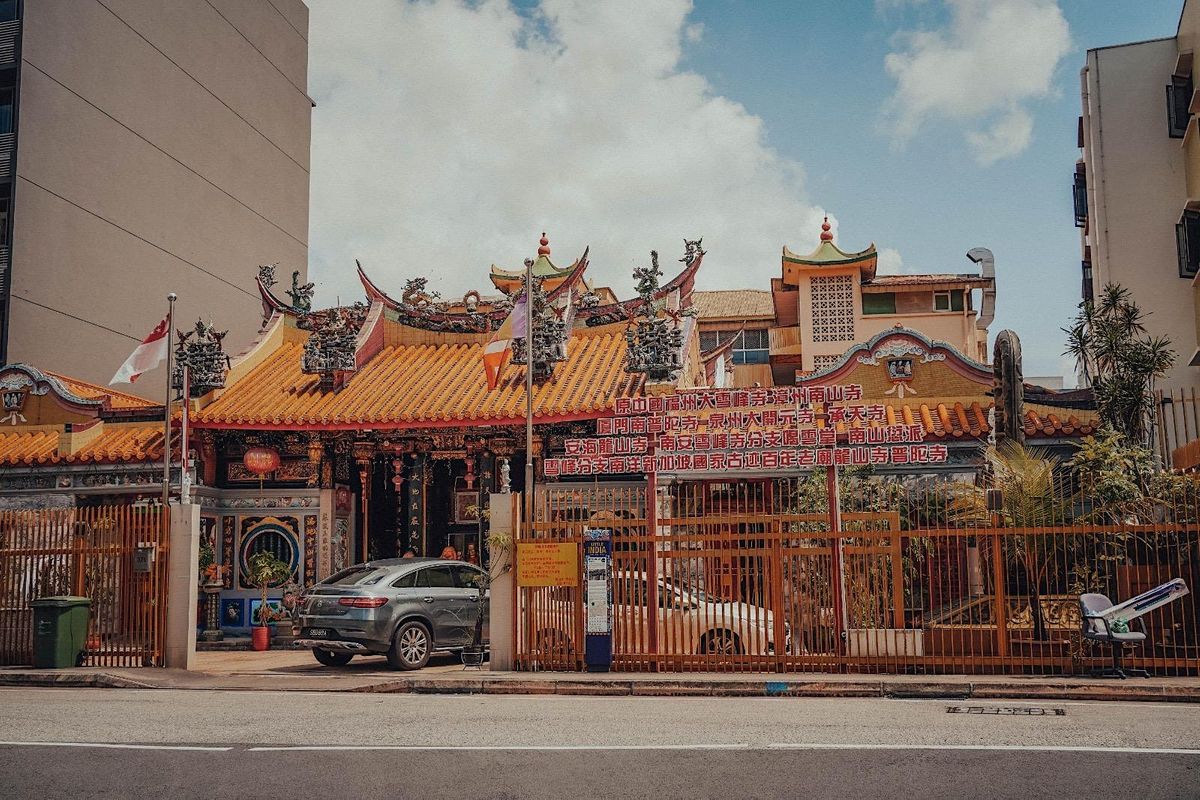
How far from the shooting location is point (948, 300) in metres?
37.1

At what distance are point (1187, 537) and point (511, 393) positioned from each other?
1240 centimetres

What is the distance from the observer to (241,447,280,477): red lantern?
22.6m

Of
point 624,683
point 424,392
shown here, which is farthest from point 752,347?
point 624,683

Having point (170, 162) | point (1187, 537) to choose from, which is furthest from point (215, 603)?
point (170, 162)

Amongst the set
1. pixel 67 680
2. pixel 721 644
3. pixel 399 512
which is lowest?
pixel 67 680

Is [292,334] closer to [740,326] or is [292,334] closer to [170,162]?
[170,162]

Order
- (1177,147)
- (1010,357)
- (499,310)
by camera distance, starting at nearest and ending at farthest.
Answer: (1010,357), (499,310), (1177,147)

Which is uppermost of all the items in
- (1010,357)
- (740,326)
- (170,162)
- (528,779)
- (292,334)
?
(170,162)

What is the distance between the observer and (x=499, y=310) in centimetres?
2559

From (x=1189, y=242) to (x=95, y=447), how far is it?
24.1 metres

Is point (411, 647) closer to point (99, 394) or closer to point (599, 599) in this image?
point (599, 599)

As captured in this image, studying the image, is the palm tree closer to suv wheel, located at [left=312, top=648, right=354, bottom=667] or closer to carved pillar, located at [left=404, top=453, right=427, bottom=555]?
suv wheel, located at [left=312, top=648, right=354, bottom=667]

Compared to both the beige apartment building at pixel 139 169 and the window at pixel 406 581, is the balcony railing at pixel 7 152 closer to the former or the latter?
the beige apartment building at pixel 139 169

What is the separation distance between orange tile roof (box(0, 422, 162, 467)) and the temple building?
0.16 ft
